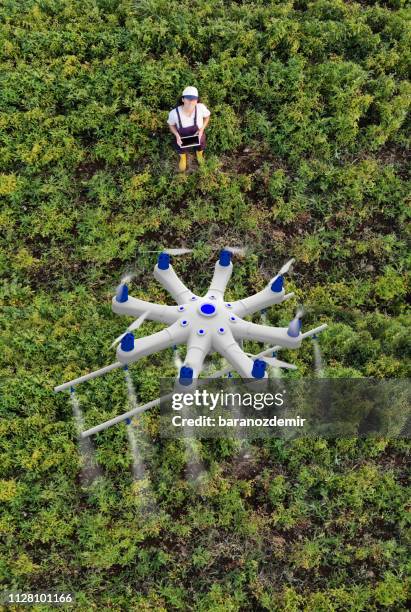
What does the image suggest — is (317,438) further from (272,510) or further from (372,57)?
(372,57)

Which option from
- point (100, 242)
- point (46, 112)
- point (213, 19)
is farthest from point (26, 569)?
point (213, 19)

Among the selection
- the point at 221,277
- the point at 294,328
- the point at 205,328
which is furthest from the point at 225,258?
the point at 294,328

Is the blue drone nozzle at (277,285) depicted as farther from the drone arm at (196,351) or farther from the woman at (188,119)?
the woman at (188,119)

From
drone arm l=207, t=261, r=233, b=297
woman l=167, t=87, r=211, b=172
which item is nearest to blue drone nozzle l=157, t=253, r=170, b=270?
drone arm l=207, t=261, r=233, b=297

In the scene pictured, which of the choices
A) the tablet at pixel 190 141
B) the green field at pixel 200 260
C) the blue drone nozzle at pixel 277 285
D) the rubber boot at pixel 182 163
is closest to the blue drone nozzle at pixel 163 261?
the blue drone nozzle at pixel 277 285

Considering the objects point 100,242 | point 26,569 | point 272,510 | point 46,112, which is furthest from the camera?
point 46,112
